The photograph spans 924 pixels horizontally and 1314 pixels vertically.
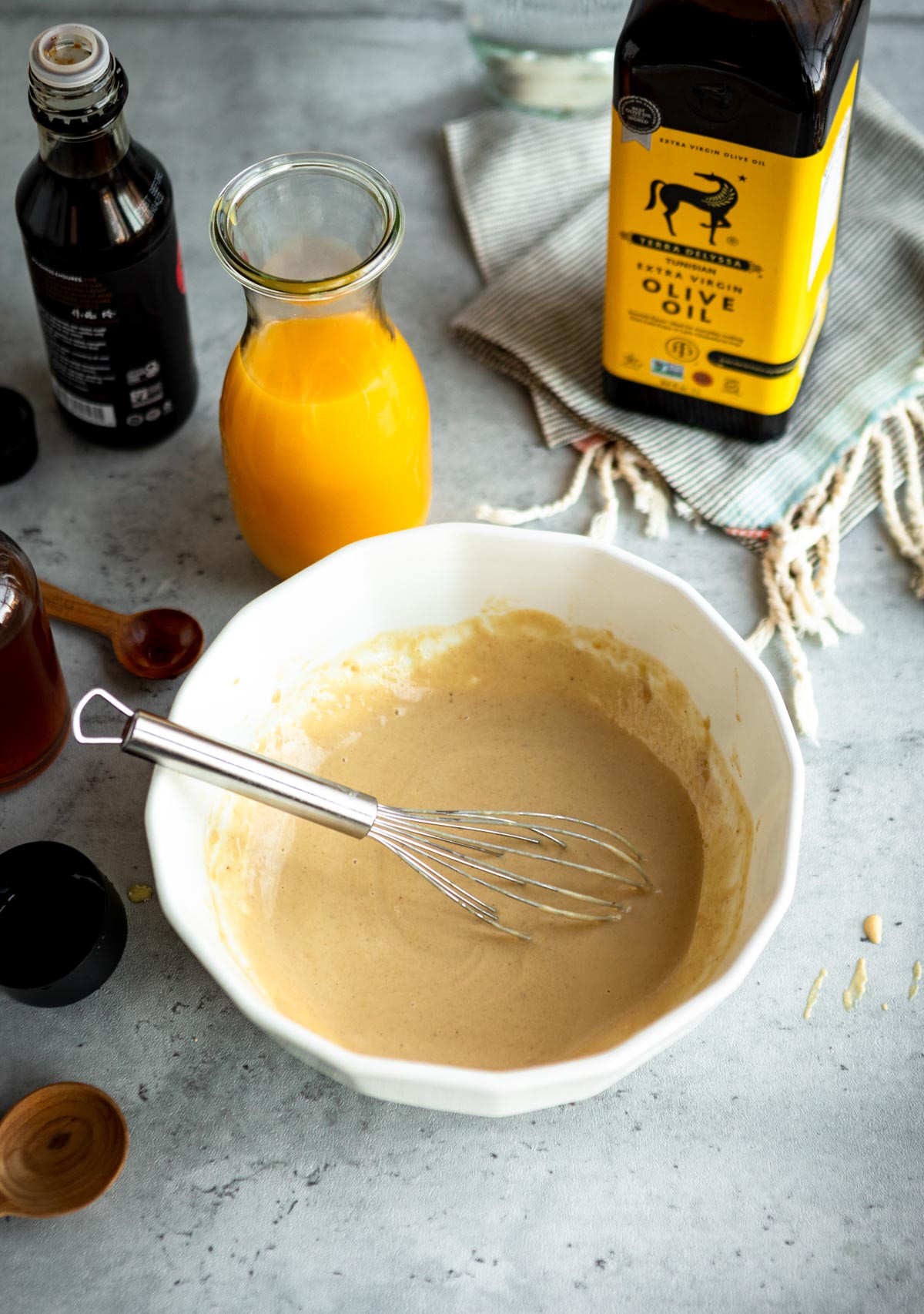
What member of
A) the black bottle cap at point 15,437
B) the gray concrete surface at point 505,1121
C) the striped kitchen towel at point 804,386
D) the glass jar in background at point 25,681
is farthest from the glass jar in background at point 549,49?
the glass jar in background at point 25,681

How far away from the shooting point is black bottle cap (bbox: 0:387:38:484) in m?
1.03

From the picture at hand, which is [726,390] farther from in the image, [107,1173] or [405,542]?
[107,1173]

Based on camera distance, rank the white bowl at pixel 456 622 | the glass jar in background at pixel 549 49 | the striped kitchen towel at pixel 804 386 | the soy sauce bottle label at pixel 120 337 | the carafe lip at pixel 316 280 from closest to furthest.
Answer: the white bowl at pixel 456 622
the carafe lip at pixel 316 280
the soy sauce bottle label at pixel 120 337
the striped kitchen towel at pixel 804 386
the glass jar in background at pixel 549 49

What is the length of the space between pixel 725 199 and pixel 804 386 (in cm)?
24

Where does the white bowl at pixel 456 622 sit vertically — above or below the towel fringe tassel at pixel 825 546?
above

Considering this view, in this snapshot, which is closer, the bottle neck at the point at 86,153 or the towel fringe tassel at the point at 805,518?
the bottle neck at the point at 86,153

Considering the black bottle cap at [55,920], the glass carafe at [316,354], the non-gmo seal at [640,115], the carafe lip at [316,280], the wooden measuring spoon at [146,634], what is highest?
the non-gmo seal at [640,115]

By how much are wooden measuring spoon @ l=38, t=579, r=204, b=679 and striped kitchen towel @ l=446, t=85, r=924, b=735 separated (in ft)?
0.83

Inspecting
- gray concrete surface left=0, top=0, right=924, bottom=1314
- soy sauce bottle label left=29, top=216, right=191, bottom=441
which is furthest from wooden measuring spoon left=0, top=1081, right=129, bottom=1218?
soy sauce bottle label left=29, top=216, right=191, bottom=441

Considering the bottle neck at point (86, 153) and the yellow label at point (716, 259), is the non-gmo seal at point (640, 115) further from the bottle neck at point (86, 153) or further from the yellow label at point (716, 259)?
the bottle neck at point (86, 153)

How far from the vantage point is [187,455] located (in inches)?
41.9

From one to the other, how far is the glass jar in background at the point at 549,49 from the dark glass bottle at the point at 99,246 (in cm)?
45

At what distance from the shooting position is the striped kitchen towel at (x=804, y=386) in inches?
40.0

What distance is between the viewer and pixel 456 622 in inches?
35.9
